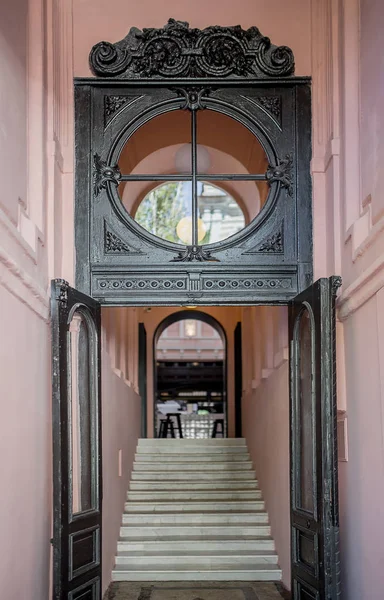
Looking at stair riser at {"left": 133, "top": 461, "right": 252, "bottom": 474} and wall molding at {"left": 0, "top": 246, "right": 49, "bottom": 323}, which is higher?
wall molding at {"left": 0, "top": 246, "right": 49, "bottom": 323}

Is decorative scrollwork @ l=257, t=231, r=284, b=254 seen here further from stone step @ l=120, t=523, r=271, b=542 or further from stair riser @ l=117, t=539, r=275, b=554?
stone step @ l=120, t=523, r=271, b=542

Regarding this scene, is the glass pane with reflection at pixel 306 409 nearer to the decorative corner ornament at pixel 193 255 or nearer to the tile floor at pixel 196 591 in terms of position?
the decorative corner ornament at pixel 193 255

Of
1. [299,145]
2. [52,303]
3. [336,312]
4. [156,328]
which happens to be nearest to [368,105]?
[299,145]

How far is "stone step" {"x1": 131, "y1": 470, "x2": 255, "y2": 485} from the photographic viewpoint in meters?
10.6

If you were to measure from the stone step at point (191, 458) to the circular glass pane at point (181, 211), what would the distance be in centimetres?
366

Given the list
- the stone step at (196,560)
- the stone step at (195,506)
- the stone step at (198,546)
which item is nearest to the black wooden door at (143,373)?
the stone step at (195,506)

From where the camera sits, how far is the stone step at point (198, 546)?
8547mm

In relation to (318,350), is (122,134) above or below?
above

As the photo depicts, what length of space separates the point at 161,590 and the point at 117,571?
688 mm

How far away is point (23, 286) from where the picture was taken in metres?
4.50

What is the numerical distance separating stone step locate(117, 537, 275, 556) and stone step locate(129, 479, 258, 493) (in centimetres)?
156

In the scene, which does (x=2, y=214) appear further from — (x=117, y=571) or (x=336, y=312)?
(x=117, y=571)

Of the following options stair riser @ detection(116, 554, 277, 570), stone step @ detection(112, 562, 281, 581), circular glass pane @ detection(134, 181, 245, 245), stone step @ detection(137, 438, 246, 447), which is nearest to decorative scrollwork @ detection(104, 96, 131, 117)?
stone step @ detection(112, 562, 281, 581)

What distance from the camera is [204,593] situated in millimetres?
7297
